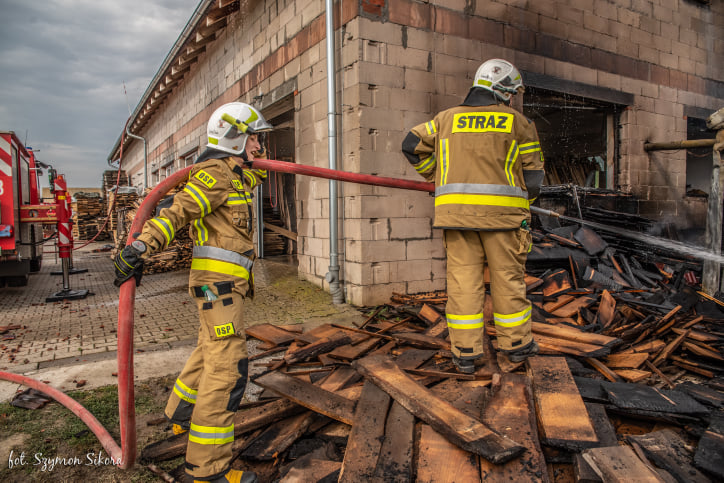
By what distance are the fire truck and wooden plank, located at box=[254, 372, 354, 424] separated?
18.7 ft

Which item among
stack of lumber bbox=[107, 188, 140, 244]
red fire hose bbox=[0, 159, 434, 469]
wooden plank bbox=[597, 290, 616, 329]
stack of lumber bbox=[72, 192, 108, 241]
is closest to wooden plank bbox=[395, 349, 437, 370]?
red fire hose bbox=[0, 159, 434, 469]

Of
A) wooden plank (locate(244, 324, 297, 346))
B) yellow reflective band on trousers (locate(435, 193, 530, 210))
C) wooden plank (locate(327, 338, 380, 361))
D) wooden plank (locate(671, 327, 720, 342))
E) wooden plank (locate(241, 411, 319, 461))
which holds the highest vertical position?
yellow reflective band on trousers (locate(435, 193, 530, 210))

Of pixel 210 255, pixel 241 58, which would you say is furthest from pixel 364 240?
pixel 241 58

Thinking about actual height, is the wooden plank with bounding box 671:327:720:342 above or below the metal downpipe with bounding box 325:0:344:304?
below

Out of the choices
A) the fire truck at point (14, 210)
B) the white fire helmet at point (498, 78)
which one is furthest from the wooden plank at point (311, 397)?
the fire truck at point (14, 210)

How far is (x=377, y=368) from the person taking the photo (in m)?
3.00

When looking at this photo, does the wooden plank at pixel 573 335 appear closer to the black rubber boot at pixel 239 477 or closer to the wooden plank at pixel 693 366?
the wooden plank at pixel 693 366

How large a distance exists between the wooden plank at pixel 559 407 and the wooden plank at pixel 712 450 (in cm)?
48

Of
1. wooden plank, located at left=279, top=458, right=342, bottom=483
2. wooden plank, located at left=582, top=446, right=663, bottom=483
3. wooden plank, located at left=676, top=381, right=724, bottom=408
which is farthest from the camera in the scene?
wooden plank, located at left=676, top=381, right=724, bottom=408

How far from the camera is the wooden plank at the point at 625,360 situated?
11.0 ft

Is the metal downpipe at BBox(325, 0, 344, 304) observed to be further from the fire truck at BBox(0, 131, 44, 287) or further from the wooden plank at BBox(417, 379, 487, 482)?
the fire truck at BBox(0, 131, 44, 287)

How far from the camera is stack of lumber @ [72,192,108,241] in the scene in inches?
695

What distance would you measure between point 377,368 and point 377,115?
11.8ft

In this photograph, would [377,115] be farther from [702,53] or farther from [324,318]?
[702,53]
